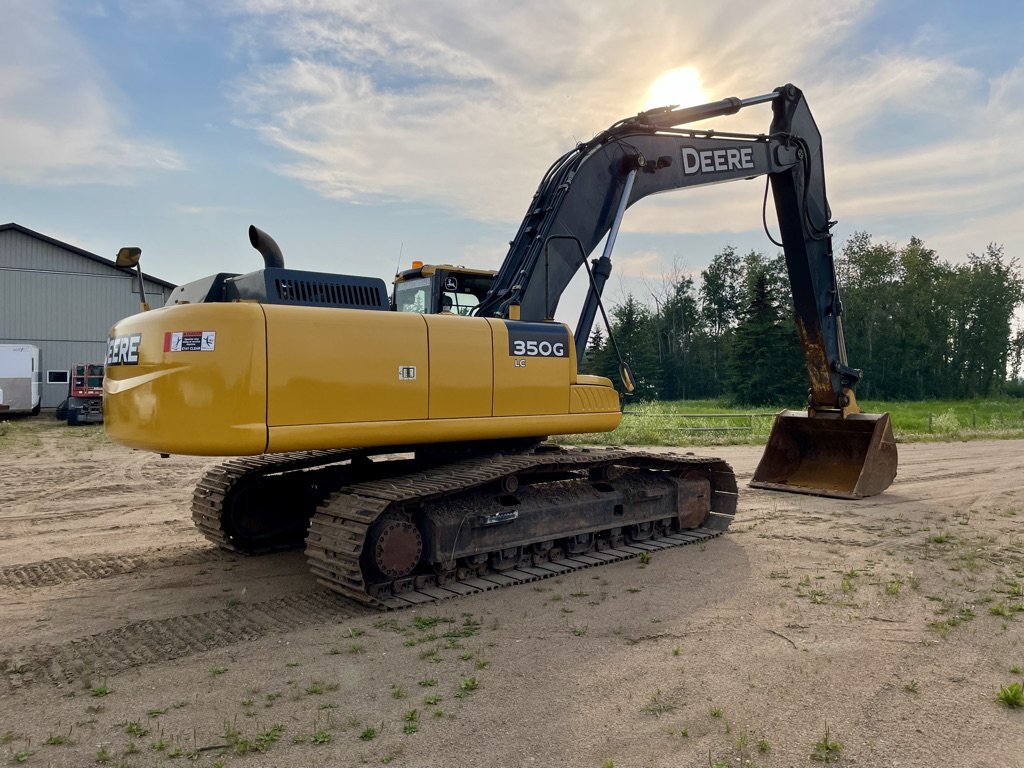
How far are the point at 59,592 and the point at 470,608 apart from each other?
3.26 meters

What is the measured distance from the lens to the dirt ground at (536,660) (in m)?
3.62

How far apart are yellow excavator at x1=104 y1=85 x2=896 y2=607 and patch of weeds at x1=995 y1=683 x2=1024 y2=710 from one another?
3.30 meters

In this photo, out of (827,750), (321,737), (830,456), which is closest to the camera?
(827,750)

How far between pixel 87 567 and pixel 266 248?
3411 millimetres

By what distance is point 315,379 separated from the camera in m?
5.34

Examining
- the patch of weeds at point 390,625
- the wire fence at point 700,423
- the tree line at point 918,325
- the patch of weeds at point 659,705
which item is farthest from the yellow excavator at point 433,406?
the tree line at point 918,325

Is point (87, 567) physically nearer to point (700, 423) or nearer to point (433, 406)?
point (433, 406)

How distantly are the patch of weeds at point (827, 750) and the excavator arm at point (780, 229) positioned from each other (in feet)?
13.5

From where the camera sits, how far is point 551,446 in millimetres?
7426

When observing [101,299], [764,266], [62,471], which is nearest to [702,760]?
[62,471]

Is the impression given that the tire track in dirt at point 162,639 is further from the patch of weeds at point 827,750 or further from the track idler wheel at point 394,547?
the patch of weeds at point 827,750

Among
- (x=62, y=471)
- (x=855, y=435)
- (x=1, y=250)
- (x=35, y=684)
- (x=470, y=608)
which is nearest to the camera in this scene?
(x=35, y=684)

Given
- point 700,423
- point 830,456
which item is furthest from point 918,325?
point 830,456

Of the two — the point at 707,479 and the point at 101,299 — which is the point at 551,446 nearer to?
the point at 707,479
